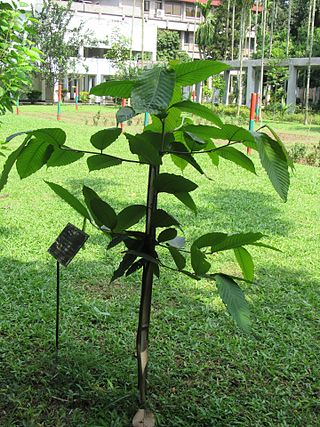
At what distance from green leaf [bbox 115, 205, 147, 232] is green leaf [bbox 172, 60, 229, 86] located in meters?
0.44

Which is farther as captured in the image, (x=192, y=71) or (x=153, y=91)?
(x=192, y=71)

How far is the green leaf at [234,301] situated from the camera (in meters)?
1.49

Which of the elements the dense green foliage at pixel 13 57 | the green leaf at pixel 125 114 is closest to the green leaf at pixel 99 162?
the green leaf at pixel 125 114

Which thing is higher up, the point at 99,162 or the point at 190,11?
the point at 190,11

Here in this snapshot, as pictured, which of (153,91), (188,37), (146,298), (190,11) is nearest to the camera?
(153,91)

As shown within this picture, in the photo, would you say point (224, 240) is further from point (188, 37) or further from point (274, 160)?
point (188, 37)

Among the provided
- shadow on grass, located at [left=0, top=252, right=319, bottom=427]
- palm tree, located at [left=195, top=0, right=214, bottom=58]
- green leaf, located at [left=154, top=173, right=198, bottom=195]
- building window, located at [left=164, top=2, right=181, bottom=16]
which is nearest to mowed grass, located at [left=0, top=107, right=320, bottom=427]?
shadow on grass, located at [left=0, top=252, right=319, bottom=427]

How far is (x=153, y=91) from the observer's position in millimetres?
1310

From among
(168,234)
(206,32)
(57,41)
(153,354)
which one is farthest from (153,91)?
(206,32)

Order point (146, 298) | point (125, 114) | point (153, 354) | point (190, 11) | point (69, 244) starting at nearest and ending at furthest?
point (125, 114)
point (146, 298)
point (69, 244)
point (153, 354)
point (190, 11)

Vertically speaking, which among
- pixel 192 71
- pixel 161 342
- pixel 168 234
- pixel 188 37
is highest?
pixel 188 37

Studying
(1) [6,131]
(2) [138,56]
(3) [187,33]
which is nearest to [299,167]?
(1) [6,131]

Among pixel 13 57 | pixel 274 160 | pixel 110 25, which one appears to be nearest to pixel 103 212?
pixel 274 160

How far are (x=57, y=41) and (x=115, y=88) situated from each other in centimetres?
2985
